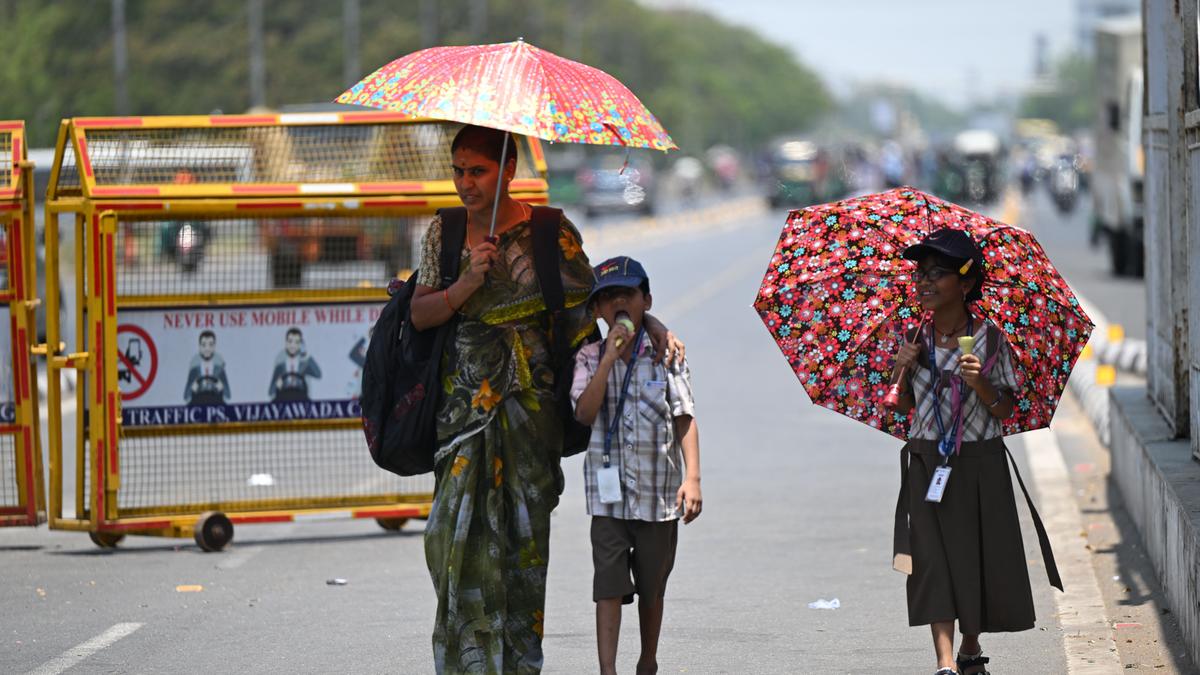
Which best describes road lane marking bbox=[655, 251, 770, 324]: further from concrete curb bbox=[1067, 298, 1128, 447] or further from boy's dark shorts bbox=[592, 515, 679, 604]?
boy's dark shorts bbox=[592, 515, 679, 604]

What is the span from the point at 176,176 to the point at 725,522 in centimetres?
327

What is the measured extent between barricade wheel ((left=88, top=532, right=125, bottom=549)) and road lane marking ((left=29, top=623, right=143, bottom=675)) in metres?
1.87

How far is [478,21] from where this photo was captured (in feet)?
233

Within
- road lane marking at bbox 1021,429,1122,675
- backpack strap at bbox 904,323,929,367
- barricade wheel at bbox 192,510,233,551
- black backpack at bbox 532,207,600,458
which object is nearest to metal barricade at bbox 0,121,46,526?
barricade wheel at bbox 192,510,233,551

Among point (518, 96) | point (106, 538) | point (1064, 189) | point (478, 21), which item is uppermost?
point (518, 96)

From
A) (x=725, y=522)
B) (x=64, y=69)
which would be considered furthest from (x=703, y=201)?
(x=725, y=522)

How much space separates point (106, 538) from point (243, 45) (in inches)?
2023

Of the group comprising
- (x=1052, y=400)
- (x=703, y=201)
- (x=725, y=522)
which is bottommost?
(x=703, y=201)

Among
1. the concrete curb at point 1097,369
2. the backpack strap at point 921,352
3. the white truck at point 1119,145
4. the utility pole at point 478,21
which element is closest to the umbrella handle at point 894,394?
the backpack strap at point 921,352

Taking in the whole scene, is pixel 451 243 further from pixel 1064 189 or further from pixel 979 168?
pixel 979 168

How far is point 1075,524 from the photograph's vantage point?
10109mm

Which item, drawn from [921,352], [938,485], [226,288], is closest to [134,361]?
[226,288]

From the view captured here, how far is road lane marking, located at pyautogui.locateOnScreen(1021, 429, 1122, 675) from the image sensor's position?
7055 millimetres

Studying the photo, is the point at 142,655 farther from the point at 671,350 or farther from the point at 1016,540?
the point at 1016,540
